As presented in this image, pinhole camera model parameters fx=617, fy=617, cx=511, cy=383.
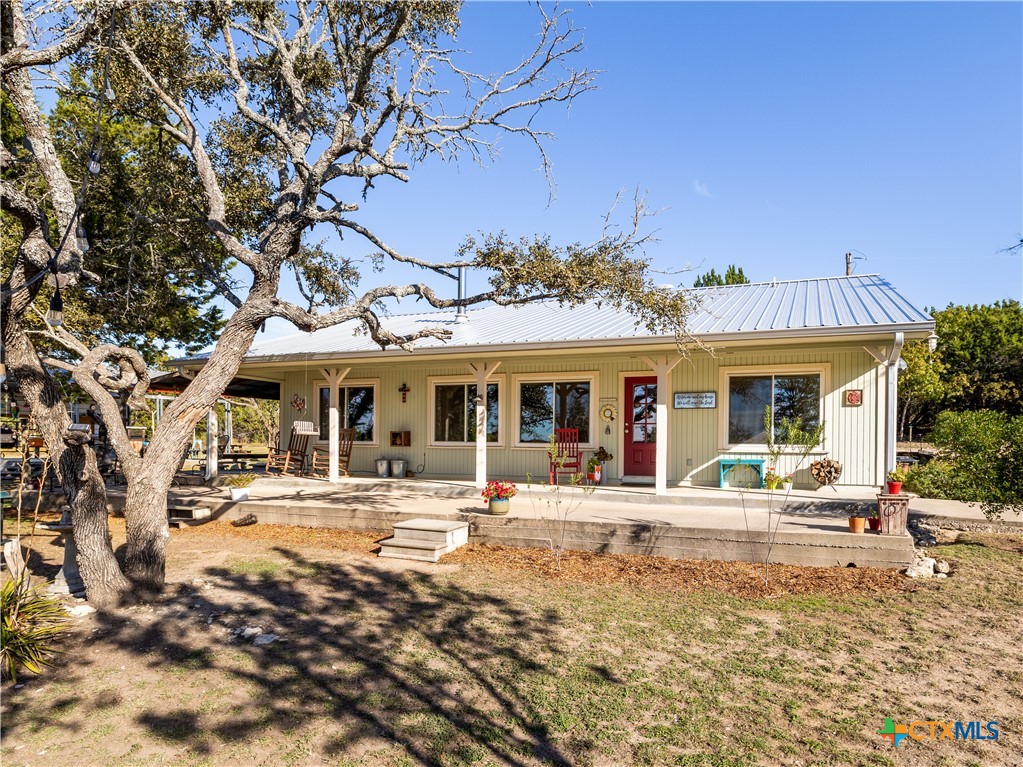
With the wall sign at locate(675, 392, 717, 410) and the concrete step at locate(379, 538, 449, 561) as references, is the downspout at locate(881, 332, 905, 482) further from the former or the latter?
the concrete step at locate(379, 538, 449, 561)

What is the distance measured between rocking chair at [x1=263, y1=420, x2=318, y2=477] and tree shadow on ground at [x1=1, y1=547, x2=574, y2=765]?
6.68 metres

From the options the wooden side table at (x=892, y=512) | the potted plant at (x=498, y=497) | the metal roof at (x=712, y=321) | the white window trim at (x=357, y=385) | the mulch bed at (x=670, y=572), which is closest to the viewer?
the mulch bed at (x=670, y=572)

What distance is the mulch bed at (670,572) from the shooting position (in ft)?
18.3

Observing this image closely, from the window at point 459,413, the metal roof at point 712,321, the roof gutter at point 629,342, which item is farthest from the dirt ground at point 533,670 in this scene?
the window at point 459,413

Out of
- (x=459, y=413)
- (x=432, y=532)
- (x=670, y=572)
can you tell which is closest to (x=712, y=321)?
(x=670, y=572)

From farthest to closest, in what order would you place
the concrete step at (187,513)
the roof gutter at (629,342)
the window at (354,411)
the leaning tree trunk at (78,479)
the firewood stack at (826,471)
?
the window at (354,411) < the firewood stack at (826,471) < the concrete step at (187,513) < the roof gutter at (629,342) < the leaning tree trunk at (78,479)

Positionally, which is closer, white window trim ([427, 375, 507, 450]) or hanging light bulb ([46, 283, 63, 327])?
hanging light bulb ([46, 283, 63, 327])

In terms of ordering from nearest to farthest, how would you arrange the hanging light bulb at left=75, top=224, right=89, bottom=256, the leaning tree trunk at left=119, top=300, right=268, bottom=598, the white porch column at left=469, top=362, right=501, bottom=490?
the hanging light bulb at left=75, top=224, right=89, bottom=256
the leaning tree trunk at left=119, top=300, right=268, bottom=598
the white porch column at left=469, top=362, right=501, bottom=490

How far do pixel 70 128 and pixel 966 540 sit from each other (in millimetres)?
15635

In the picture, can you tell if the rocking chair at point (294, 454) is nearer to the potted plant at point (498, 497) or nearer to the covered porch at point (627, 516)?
the covered porch at point (627, 516)

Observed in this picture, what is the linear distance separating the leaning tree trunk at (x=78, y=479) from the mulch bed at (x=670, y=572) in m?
2.66

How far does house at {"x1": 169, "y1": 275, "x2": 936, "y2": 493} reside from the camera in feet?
28.9

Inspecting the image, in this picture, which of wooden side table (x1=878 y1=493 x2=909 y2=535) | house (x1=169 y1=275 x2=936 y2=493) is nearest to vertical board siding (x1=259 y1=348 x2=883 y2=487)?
house (x1=169 y1=275 x2=936 y2=493)

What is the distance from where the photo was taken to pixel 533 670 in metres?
3.79
